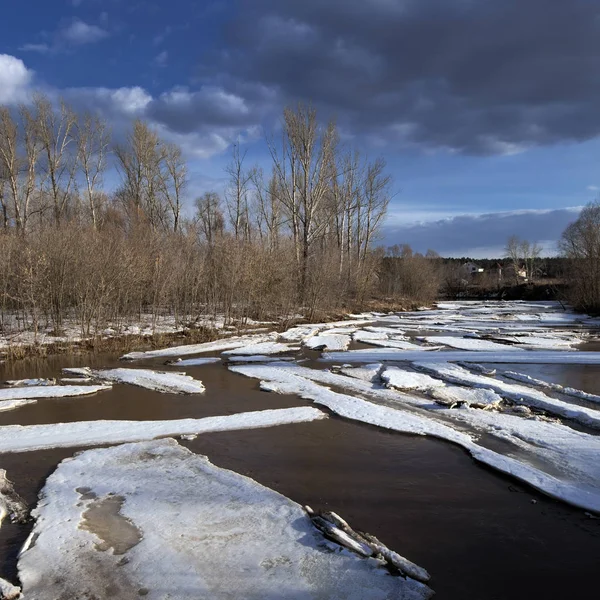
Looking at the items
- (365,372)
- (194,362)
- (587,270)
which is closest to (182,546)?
(365,372)

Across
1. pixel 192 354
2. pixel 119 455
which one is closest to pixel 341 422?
pixel 119 455

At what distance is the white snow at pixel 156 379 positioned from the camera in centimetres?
1041

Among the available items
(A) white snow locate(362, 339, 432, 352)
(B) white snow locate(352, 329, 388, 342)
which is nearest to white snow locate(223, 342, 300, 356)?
(A) white snow locate(362, 339, 432, 352)

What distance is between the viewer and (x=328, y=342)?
58.7 ft

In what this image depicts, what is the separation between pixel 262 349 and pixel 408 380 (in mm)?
6627

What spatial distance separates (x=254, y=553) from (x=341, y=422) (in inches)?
162

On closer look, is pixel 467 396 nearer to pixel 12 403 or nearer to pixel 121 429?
pixel 121 429

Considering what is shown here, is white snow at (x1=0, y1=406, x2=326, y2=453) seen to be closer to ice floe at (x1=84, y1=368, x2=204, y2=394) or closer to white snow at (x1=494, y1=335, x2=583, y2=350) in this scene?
ice floe at (x1=84, y1=368, x2=204, y2=394)

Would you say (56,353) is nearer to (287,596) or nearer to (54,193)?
(287,596)

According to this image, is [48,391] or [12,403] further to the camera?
[48,391]

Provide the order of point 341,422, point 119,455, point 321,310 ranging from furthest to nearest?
point 321,310, point 341,422, point 119,455

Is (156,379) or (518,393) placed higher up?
(156,379)

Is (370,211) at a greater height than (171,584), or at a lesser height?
greater

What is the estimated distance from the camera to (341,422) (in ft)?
26.2
